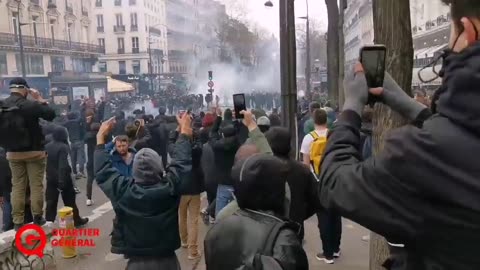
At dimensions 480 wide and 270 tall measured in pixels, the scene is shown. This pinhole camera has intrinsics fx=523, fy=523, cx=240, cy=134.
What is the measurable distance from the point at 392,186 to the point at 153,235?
2.81 m

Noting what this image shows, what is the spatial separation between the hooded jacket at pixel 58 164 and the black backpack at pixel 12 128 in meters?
2.46

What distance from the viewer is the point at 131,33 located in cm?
6538

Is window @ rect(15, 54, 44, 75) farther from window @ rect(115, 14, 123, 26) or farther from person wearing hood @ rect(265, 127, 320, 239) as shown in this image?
person wearing hood @ rect(265, 127, 320, 239)

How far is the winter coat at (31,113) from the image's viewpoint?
579 centimetres

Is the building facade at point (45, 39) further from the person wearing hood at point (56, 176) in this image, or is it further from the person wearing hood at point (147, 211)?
the person wearing hood at point (147, 211)

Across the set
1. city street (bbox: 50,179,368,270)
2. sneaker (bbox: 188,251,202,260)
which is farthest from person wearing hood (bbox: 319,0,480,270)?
sneaker (bbox: 188,251,202,260)

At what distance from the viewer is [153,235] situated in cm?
387

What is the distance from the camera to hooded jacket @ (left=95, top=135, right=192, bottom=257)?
12.6 feet

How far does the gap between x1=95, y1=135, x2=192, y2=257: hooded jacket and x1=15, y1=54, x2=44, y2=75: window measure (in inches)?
1614

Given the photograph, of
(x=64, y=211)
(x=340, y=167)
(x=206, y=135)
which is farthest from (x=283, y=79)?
(x=340, y=167)

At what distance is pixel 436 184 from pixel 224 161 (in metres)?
5.83

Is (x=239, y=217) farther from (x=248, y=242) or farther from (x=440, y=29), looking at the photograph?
(x=440, y=29)

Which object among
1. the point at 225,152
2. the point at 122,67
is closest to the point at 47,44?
the point at 122,67

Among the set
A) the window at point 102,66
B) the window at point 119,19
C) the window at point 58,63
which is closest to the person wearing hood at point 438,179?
the window at point 58,63
